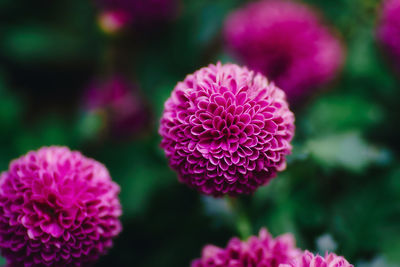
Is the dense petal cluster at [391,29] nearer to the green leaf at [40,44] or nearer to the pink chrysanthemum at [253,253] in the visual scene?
the pink chrysanthemum at [253,253]

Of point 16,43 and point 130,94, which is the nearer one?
point 130,94

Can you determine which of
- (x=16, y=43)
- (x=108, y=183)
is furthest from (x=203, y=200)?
(x=16, y=43)

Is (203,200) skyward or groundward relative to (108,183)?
skyward

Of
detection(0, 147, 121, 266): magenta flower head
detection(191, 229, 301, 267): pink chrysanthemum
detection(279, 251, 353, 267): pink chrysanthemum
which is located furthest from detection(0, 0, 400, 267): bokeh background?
detection(0, 147, 121, 266): magenta flower head

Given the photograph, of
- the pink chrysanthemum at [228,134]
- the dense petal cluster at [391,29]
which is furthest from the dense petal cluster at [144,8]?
the pink chrysanthemum at [228,134]

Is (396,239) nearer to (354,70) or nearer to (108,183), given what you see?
(354,70)

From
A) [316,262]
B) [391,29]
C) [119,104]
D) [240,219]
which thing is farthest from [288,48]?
[316,262]
